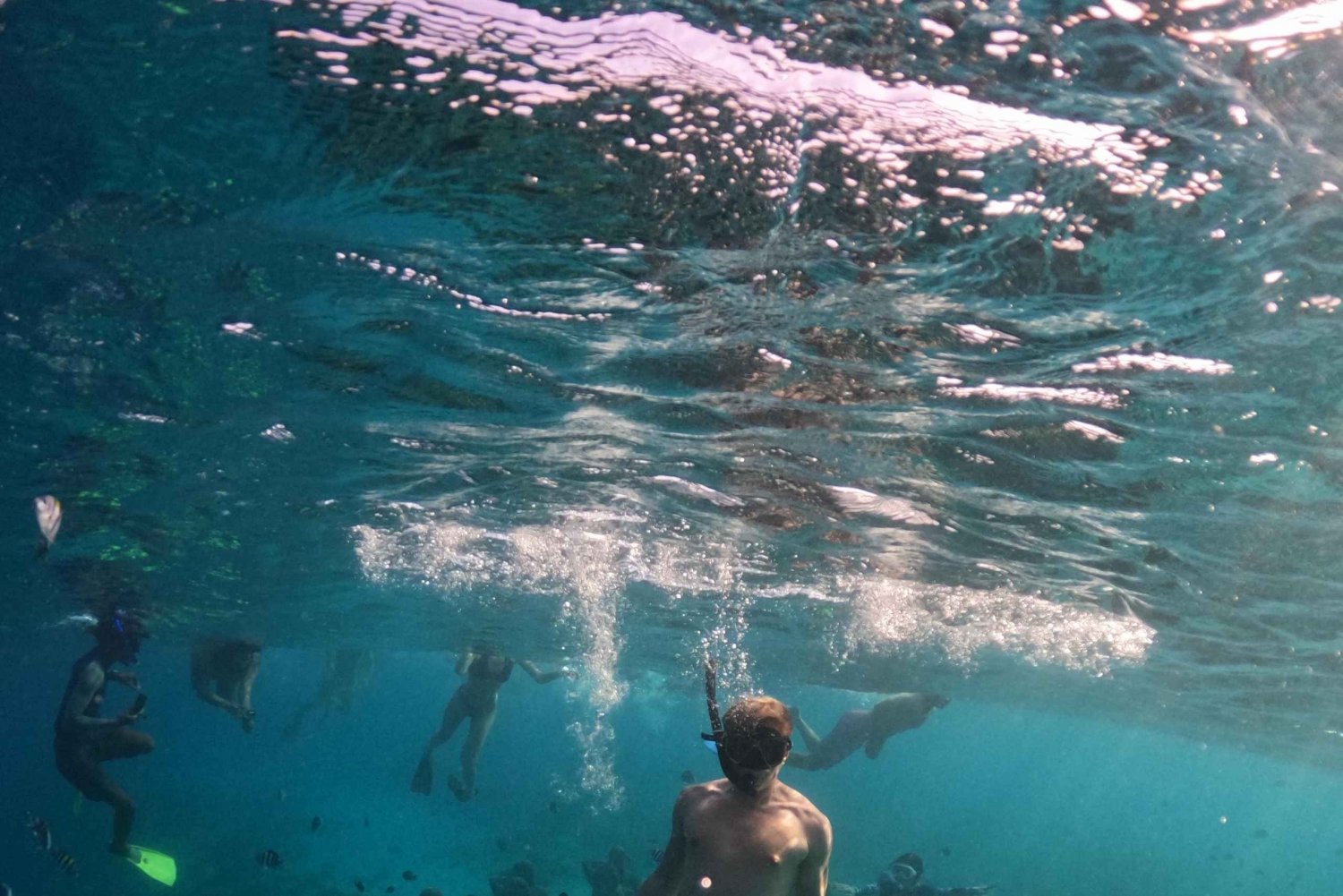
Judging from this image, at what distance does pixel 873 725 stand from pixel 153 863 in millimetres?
22618

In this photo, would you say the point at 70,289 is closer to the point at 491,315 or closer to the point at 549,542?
the point at 491,315

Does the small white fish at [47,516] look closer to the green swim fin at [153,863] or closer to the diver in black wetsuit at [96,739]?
the diver in black wetsuit at [96,739]

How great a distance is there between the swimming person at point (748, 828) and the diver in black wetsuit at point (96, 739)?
13.3 m

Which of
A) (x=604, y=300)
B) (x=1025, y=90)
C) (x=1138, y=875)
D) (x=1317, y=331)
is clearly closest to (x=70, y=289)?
(x=604, y=300)

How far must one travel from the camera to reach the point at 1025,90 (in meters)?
5.75

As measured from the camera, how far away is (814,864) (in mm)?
4898

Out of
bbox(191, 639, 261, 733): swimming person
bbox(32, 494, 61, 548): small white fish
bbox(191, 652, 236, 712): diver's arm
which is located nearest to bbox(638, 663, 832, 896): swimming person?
bbox(32, 494, 61, 548): small white fish

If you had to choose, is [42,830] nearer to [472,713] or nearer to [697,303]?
[697,303]

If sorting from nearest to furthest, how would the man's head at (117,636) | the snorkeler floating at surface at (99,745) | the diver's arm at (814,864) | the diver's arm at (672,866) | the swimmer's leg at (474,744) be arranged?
the diver's arm at (814,864) < the diver's arm at (672,866) < the snorkeler floating at surface at (99,745) < the man's head at (117,636) < the swimmer's leg at (474,744)

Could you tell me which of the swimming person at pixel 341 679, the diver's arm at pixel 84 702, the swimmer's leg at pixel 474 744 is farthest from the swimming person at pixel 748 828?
the swimming person at pixel 341 679

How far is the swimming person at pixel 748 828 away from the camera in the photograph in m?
4.71

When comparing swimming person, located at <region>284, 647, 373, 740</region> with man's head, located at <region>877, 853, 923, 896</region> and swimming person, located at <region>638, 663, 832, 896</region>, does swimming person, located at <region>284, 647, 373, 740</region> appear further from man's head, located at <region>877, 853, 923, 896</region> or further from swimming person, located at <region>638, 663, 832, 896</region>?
swimming person, located at <region>638, 663, 832, 896</region>

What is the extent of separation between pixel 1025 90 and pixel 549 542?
631 inches

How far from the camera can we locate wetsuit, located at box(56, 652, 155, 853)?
559 inches
